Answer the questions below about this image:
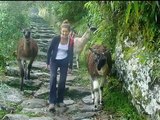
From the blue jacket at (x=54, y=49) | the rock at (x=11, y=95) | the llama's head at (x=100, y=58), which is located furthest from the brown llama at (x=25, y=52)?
the llama's head at (x=100, y=58)

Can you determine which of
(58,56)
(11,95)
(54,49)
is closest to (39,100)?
(11,95)

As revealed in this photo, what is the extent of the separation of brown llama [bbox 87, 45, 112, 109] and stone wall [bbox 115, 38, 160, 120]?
35cm

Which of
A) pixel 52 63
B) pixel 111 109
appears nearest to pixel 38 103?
pixel 52 63

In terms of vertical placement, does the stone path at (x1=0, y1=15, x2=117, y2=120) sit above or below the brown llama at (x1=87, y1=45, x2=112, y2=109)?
below

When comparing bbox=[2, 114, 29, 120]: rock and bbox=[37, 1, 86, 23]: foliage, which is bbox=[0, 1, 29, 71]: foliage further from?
bbox=[2, 114, 29, 120]: rock

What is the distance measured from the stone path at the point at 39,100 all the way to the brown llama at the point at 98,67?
0.43 meters

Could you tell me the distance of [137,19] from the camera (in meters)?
7.30

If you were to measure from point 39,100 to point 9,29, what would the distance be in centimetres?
664

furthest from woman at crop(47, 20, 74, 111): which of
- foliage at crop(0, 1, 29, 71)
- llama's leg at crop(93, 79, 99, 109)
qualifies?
foliage at crop(0, 1, 29, 71)

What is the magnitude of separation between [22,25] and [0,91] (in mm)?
9110

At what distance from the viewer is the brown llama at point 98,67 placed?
8727mm

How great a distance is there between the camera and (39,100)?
971 centimetres

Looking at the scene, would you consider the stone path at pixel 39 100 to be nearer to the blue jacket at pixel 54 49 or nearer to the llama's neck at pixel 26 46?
the llama's neck at pixel 26 46

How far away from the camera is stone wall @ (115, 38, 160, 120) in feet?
22.4
